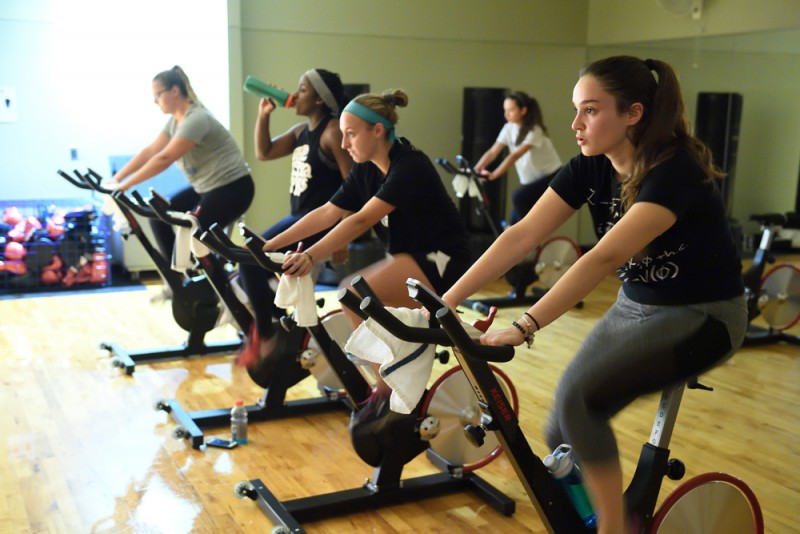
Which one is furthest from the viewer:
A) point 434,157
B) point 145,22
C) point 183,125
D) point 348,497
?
point 434,157

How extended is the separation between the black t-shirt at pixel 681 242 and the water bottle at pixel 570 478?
429mm

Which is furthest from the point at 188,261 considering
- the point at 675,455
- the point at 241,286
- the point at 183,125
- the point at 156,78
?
the point at 675,455

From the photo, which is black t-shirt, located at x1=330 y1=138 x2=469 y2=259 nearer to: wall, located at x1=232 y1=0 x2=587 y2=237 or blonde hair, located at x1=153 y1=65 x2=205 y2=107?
blonde hair, located at x1=153 y1=65 x2=205 y2=107

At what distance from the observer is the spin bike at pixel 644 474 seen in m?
1.89

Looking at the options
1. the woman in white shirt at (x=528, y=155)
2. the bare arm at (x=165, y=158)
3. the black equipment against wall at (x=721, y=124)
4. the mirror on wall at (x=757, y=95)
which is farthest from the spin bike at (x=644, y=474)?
the black equipment against wall at (x=721, y=124)

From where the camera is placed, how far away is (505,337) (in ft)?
6.06

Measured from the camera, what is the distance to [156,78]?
458 cm

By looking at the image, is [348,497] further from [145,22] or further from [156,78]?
[145,22]

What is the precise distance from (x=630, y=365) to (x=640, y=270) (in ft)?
0.77

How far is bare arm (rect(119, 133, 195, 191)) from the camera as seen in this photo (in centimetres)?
443

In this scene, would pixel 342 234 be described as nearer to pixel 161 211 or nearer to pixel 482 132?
pixel 161 211

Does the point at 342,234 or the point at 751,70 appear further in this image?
the point at 751,70

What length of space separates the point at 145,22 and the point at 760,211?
549 cm

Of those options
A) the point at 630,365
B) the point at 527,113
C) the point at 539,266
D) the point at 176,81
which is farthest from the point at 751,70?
the point at 630,365
